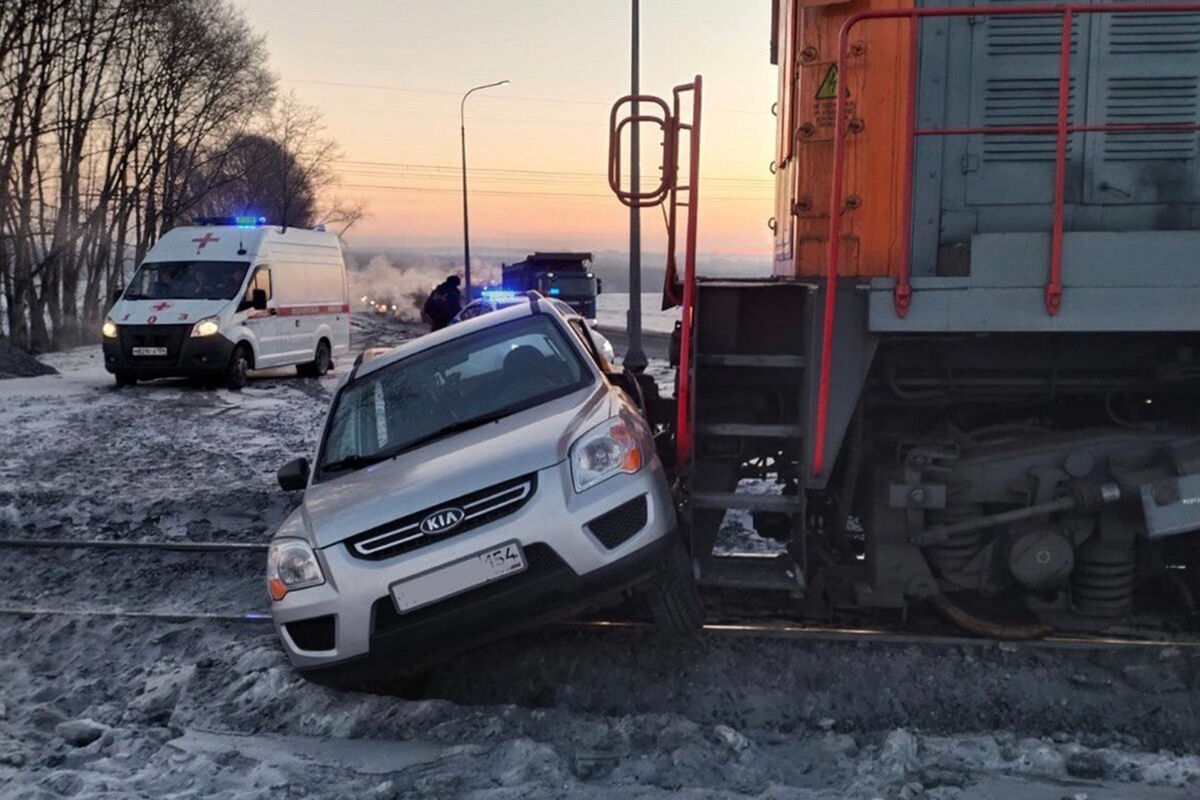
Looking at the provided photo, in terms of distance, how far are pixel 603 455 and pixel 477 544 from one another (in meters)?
0.74

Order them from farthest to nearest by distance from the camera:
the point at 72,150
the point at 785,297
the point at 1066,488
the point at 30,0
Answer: the point at 72,150 < the point at 30,0 < the point at 785,297 < the point at 1066,488

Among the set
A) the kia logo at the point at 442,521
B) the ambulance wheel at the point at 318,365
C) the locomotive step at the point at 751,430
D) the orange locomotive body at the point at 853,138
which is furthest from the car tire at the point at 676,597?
the ambulance wheel at the point at 318,365

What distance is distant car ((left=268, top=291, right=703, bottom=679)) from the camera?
4.59 meters

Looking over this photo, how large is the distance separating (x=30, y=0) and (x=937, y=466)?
26.6 metres

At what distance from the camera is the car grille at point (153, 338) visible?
16.9 meters

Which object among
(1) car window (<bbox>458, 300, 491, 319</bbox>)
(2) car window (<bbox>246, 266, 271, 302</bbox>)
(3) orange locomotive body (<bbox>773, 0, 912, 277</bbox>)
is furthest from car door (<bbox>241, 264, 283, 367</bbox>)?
(3) orange locomotive body (<bbox>773, 0, 912, 277</bbox>)

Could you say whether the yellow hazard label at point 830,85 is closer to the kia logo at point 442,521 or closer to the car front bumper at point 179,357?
the kia logo at point 442,521

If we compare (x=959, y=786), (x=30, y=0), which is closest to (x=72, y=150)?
(x=30, y=0)

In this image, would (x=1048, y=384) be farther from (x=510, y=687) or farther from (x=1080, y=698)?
(x=510, y=687)

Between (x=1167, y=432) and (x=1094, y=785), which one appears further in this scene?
(x=1167, y=432)

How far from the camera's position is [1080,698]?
16.0 feet

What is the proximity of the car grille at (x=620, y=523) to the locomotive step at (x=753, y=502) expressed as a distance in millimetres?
589

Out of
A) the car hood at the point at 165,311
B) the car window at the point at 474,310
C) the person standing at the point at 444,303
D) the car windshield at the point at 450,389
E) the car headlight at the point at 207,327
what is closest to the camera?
the car windshield at the point at 450,389

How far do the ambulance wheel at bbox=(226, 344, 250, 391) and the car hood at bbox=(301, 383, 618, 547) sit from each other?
1272 cm
